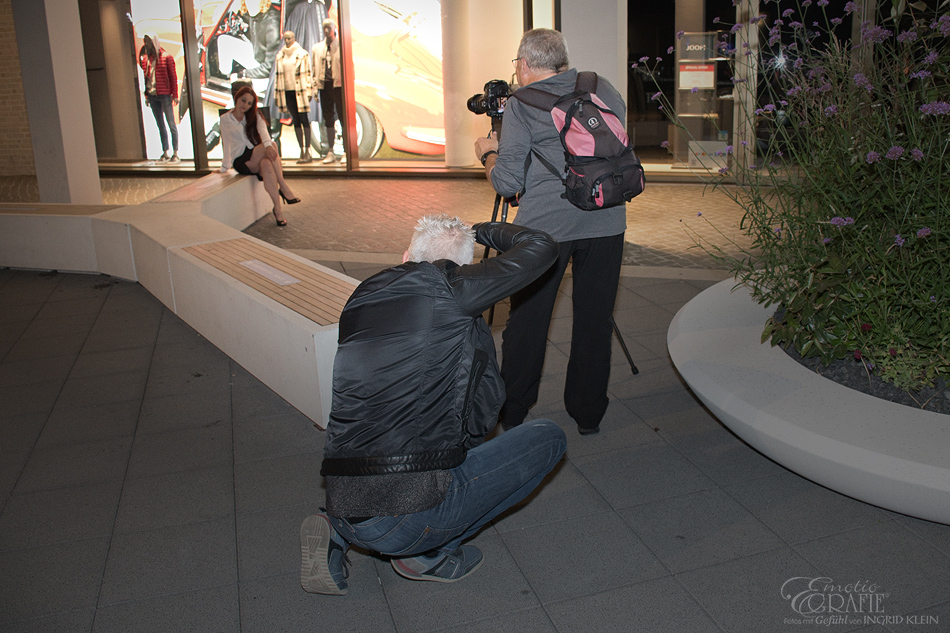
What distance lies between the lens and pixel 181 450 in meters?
3.63

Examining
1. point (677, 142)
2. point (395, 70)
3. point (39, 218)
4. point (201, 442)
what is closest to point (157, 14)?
point (395, 70)

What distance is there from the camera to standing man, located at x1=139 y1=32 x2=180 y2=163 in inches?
479

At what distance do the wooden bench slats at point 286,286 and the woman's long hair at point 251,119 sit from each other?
332 centimetres

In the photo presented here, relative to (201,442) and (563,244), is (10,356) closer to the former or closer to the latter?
(201,442)

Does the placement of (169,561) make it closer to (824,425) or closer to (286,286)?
(286,286)

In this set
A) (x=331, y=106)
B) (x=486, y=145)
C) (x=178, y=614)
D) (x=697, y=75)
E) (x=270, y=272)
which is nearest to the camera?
(x=178, y=614)

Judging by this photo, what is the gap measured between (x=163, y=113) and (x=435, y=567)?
38.0 feet

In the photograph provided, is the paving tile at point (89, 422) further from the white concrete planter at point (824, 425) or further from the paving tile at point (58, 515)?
the white concrete planter at point (824, 425)

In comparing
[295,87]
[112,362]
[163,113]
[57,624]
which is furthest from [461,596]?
[163,113]

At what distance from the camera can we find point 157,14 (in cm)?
1203

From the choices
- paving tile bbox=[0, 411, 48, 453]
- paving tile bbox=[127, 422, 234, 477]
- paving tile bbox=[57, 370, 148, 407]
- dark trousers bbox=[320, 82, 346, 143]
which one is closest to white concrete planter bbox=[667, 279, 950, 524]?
paving tile bbox=[127, 422, 234, 477]

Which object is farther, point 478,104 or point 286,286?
point 286,286

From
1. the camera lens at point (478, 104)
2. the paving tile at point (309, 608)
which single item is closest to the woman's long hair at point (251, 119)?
the camera lens at point (478, 104)

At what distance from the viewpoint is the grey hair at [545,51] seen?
3191mm
